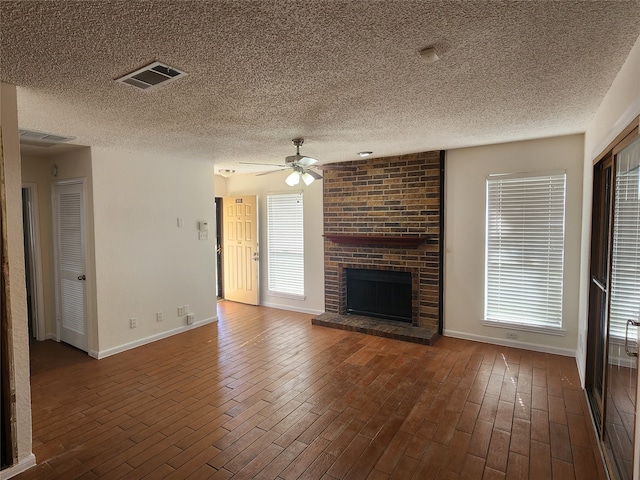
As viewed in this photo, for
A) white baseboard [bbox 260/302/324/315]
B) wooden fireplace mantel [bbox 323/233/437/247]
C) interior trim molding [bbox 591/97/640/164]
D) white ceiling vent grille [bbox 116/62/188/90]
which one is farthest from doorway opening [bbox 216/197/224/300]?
interior trim molding [bbox 591/97/640/164]

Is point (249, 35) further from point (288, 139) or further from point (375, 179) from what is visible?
point (375, 179)

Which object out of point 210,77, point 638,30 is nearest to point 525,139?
point 638,30

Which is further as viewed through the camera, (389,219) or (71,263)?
(389,219)

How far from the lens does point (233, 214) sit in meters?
6.83

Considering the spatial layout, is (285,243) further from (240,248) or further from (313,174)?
(313,174)

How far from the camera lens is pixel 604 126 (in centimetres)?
263

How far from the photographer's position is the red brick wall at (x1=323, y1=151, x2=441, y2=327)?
4.80 metres

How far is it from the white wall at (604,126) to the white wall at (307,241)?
3490mm

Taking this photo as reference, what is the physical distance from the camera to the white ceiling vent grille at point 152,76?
2.03 m

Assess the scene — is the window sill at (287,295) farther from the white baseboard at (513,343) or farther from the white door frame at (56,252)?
the white door frame at (56,252)

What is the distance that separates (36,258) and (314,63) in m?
4.65

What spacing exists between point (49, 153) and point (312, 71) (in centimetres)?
404

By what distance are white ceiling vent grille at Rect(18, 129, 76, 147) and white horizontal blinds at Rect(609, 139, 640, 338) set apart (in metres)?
4.63

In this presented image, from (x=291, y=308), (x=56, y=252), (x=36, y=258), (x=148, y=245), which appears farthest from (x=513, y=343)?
(x=36, y=258)
